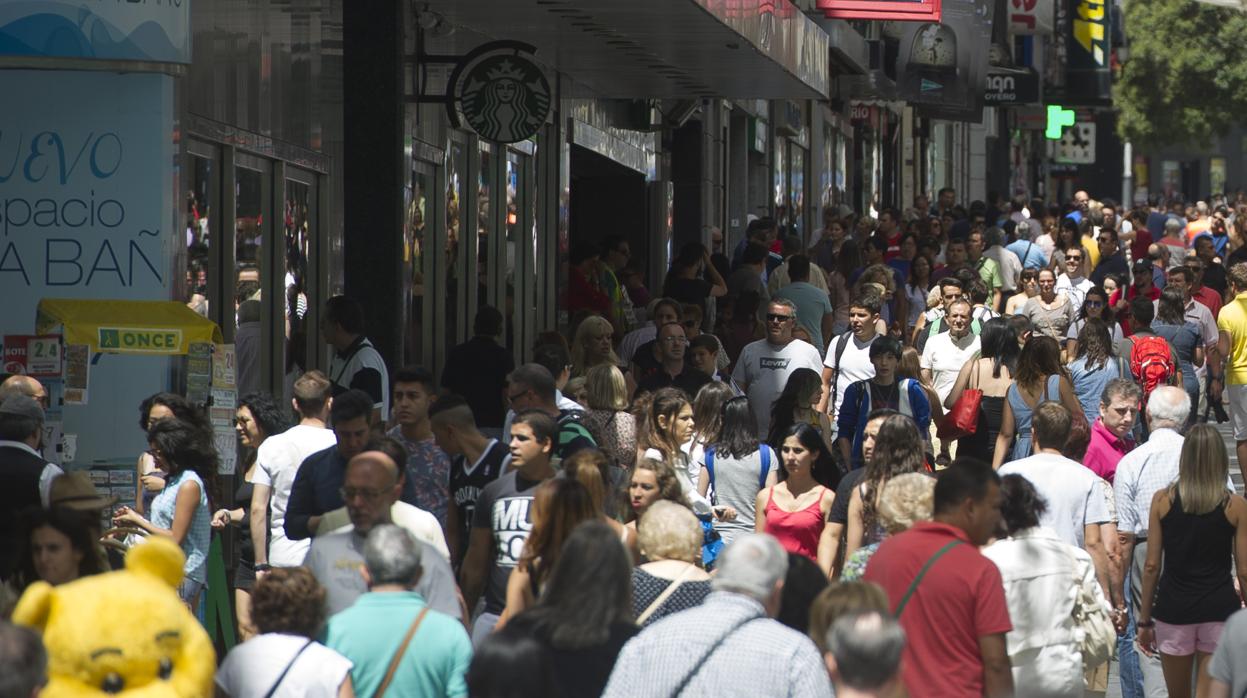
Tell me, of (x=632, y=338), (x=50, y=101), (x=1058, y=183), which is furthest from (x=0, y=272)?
(x=1058, y=183)

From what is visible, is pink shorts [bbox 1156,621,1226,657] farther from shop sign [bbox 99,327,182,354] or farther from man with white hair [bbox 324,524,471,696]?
shop sign [bbox 99,327,182,354]

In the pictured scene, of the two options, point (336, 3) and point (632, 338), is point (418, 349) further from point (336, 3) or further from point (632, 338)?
point (336, 3)

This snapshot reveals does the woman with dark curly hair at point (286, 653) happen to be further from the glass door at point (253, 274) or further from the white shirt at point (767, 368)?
the white shirt at point (767, 368)

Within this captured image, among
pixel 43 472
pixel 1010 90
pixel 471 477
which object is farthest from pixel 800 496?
pixel 1010 90

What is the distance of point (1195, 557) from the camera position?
8.88 metres

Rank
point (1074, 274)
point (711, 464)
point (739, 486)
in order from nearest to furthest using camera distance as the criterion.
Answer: point (739, 486) < point (711, 464) < point (1074, 274)

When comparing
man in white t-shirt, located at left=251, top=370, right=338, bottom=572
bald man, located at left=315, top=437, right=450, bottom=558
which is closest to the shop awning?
man in white t-shirt, located at left=251, top=370, right=338, bottom=572

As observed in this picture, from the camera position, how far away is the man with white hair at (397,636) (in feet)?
19.8

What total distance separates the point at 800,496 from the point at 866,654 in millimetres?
4056

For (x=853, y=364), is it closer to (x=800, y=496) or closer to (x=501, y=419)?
(x=501, y=419)

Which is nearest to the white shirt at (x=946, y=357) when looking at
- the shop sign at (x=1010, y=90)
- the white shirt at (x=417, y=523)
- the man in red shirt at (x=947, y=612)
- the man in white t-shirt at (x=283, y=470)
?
the man in white t-shirt at (x=283, y=470)

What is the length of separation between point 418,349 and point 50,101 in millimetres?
6993

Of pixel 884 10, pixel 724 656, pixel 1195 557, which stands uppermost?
pixel 884 10

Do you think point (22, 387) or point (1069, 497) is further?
point (1069, 497)
